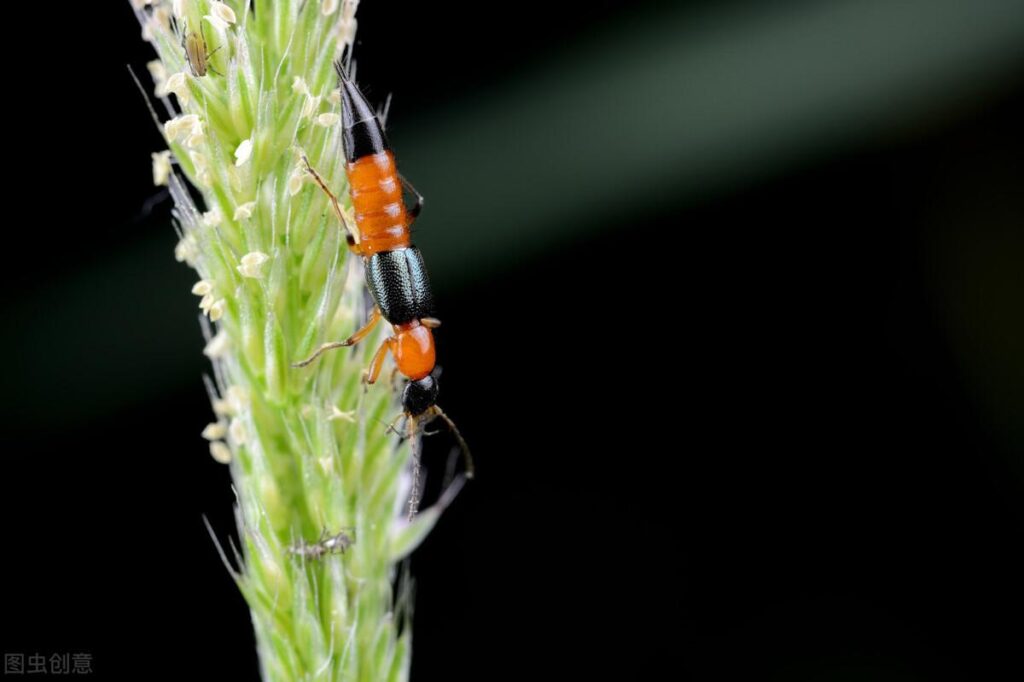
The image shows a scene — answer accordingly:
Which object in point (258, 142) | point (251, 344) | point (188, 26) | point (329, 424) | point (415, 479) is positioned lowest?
point (415, 479)

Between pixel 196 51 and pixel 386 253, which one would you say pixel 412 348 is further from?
pixel 196 51

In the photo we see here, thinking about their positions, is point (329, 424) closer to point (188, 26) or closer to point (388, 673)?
point (388, 673)

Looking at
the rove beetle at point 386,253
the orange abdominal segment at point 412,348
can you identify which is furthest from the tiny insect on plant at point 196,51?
the orange abdominal segment at point 412,348

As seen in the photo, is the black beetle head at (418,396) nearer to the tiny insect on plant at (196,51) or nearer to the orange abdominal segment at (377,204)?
the orange abdominal segment at (377,204)

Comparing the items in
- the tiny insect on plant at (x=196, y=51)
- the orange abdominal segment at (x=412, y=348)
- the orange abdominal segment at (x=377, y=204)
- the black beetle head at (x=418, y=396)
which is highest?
the tiny insect on plant at (x=196, y=51)

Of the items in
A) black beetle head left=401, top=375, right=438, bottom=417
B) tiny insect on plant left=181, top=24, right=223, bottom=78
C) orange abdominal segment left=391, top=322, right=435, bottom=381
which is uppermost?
tiny insect on plant left=181, top=24, right=223, bottom=78

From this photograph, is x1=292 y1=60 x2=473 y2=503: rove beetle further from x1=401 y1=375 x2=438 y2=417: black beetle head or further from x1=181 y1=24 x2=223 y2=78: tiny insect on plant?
x1=181 y1=24 x2=223 y2=78: tiny insect on plant

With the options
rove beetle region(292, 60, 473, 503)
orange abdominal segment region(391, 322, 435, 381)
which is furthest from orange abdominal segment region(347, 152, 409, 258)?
orange abdominal segment region(391, 322, 435, 381)

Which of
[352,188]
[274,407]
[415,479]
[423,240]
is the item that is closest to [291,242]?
[352,188]
